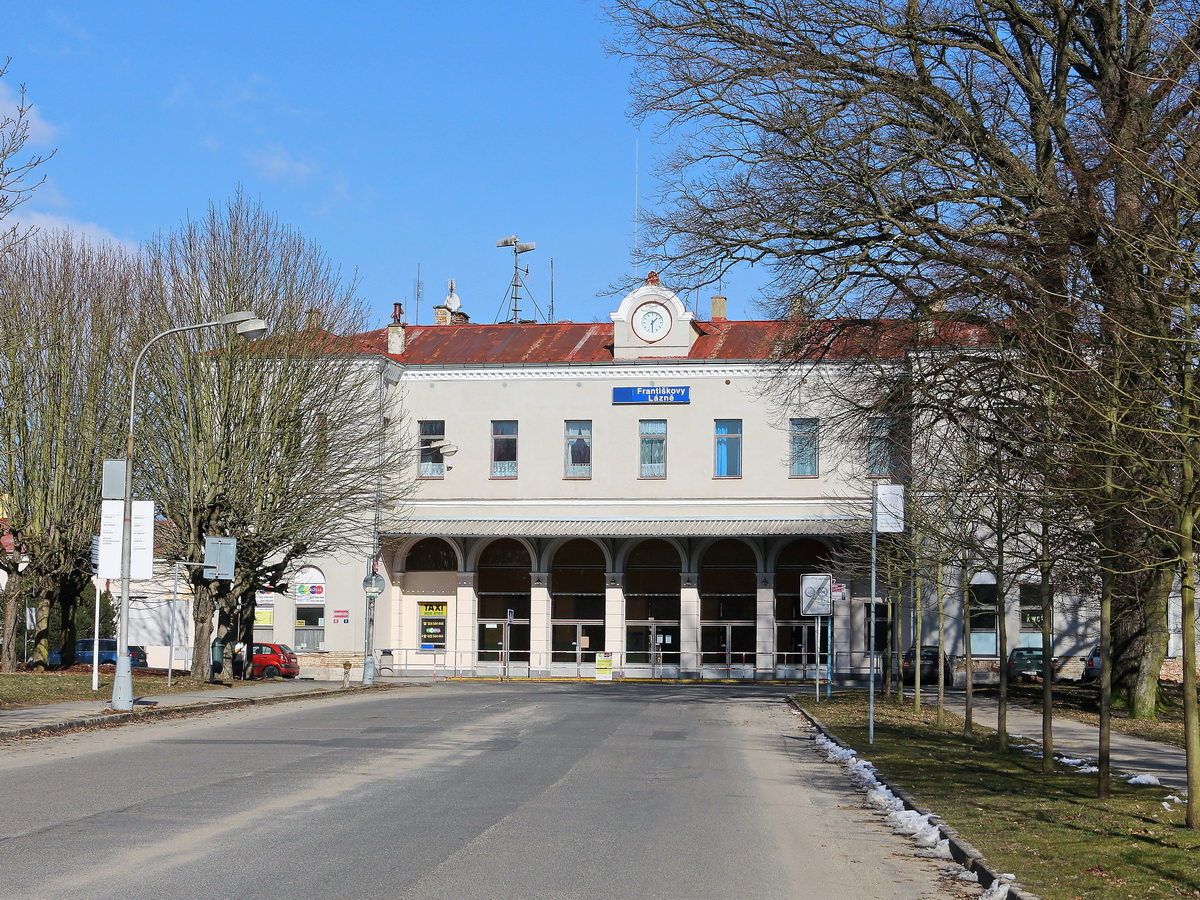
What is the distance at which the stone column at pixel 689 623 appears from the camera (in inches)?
1982

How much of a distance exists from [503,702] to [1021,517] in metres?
16.6

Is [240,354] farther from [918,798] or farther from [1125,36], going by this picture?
[918,798]

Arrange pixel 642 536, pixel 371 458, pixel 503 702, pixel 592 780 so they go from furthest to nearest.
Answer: pixel 642 536
pixel 371 458
pixel 503 702
pixel 592 780

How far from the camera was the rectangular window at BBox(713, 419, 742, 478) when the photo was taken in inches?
1973

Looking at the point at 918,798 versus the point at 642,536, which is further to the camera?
the point at 642,536

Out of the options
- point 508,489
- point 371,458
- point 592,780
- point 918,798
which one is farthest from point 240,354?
point 918,798

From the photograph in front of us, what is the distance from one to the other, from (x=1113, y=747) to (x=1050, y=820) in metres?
9.85

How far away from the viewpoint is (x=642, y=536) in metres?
49.2

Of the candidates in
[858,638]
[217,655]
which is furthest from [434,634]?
[858,638]

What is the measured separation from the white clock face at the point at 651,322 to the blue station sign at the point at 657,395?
229 cm

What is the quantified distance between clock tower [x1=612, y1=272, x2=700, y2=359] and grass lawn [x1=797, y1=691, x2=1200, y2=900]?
31.9 m

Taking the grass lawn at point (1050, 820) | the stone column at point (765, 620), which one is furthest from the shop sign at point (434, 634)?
the grass lawn at point (1050, 820)

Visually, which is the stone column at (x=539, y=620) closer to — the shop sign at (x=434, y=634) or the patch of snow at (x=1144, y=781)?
the shop sign at (x=434, y=634)

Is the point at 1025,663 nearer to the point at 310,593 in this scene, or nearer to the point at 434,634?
the point at 434,634
